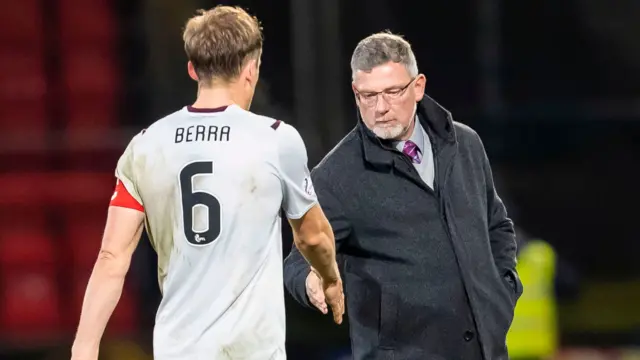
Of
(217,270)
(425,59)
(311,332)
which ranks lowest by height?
(311,332)

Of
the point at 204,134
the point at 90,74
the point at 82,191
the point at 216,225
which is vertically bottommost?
the point at 82,191

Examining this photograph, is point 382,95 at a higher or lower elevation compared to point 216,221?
higher

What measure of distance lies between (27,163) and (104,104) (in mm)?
686

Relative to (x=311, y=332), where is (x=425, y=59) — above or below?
above

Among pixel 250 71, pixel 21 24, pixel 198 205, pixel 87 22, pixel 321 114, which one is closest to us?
pixel 198 205

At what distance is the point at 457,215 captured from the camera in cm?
412

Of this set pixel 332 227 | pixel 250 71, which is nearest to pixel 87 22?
pixel 332 227

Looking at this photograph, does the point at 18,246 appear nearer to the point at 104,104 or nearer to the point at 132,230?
the point at 104,104

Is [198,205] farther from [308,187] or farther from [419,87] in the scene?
[419,87]

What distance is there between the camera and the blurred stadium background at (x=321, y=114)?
855 cm

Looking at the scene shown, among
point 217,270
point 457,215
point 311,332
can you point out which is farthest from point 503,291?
point 311,332

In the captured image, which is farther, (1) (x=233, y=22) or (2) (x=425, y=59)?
(2) (x=425, y=59)

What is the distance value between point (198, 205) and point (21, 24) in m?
5.76

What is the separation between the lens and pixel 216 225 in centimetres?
351
